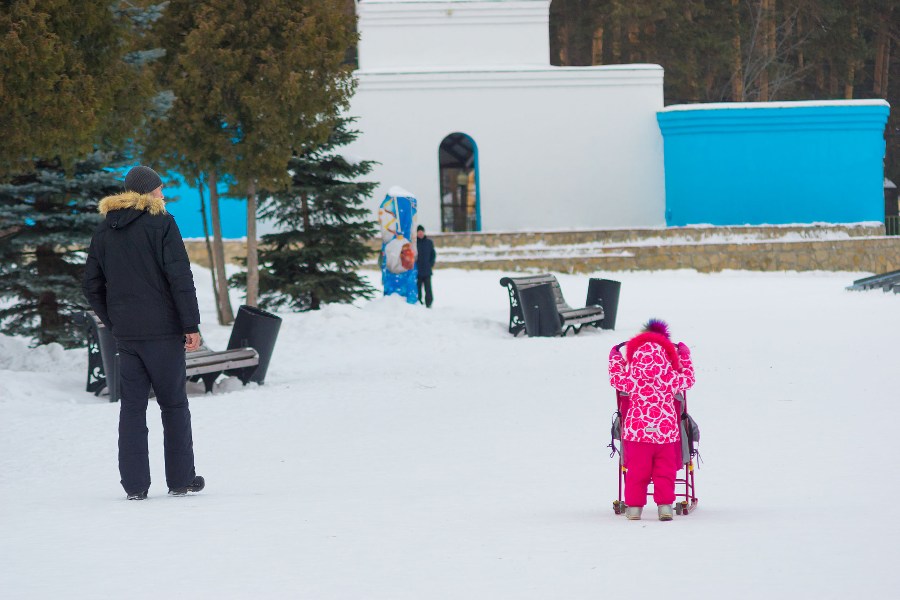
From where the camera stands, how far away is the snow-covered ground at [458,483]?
4535mm

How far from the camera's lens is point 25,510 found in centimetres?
622

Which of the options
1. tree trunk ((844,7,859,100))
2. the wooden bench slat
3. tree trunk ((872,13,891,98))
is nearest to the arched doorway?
the wooden bench slat

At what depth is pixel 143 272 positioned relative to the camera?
6.26 m

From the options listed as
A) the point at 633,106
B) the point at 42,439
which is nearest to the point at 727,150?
the point at 633,106

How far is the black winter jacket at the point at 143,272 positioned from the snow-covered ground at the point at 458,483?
87 centimetres

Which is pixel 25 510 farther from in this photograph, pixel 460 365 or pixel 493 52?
pixel 493 52

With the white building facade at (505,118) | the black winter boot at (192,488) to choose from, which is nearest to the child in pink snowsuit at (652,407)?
the black winter boot at (192,488)

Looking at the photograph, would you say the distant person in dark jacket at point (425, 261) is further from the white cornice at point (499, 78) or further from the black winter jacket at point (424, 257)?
the white cornice at point (499, 78)

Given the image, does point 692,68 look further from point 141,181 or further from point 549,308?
point 141,181

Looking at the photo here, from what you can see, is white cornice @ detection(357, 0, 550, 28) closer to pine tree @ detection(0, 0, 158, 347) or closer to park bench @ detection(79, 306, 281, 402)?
pine tree @ detection(0, 0, 158, 347)

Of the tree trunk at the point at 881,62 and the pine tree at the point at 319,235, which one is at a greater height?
the tree trunk at the point at 881,62

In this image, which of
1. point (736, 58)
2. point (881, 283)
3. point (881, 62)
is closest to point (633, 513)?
point (881, 283)

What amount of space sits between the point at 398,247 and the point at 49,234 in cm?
595

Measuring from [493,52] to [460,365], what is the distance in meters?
18.7
